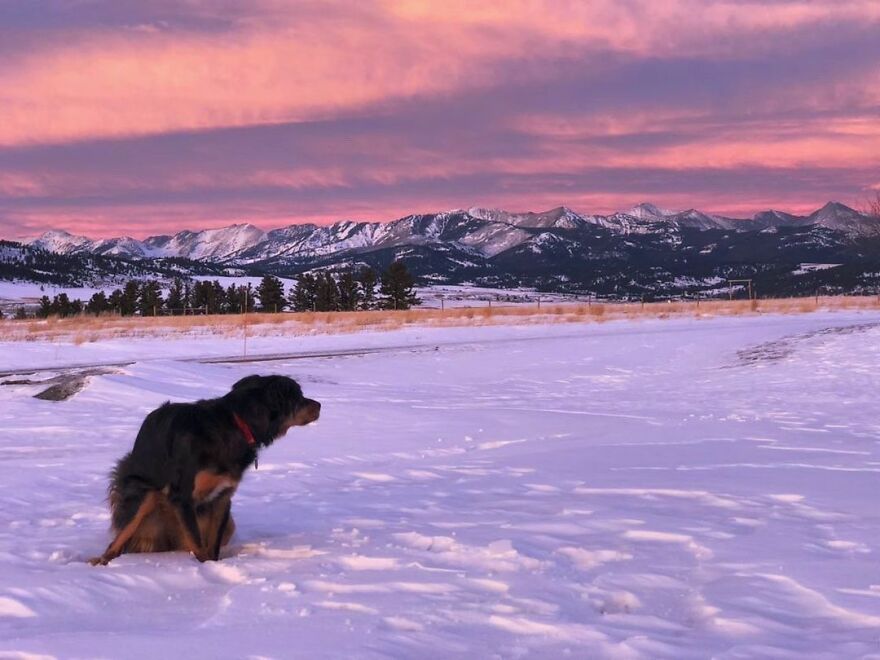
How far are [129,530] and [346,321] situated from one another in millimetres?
42818

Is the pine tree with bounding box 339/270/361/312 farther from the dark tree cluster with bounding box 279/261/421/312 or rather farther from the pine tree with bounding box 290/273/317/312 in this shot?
the pine tree with bounding box 290/273/317/312

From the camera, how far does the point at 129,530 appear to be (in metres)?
5.37

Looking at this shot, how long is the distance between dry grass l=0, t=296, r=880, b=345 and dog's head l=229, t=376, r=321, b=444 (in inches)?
1328

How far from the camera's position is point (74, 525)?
6.47 m

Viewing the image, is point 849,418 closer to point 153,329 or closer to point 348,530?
point 348,530

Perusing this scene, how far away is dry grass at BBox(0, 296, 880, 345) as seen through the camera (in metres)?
40.9

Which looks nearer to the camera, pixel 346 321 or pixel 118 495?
pixel 118 495

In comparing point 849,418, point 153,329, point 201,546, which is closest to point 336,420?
point 201,546

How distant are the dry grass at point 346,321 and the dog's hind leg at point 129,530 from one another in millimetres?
33870

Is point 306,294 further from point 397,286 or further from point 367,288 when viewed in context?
point 397,286

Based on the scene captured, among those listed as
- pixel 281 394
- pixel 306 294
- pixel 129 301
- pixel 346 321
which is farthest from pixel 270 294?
pixel 281 394

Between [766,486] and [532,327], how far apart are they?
34.0 meters

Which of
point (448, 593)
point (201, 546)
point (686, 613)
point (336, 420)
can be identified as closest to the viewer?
point (686, 613)

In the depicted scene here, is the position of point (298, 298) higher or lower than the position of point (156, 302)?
higher
